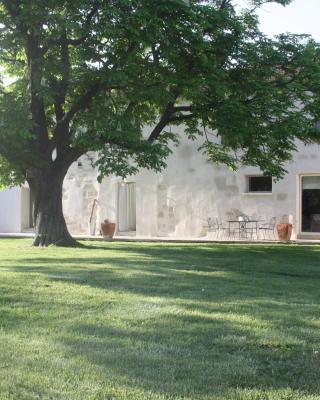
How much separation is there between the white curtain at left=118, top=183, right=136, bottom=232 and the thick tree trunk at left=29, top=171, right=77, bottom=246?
1047 centimetres

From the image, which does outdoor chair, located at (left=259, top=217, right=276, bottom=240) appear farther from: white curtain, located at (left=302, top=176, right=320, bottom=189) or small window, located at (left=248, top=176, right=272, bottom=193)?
white curtain, located at (left=302, top=176, right=320, bottom=189)

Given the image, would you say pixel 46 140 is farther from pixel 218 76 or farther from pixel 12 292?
pixel 12 292

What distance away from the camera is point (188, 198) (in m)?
26.0

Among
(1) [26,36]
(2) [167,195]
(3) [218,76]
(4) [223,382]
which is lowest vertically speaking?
(4) [223,382]

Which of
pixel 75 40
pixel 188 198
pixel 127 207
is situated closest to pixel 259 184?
pixel 188 198

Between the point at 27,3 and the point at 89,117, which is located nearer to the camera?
the point at 27,3

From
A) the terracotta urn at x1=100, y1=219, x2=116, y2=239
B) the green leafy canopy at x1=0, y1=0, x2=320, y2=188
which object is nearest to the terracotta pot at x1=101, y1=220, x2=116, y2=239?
the terracotta urn at x1=100, y1=219, x2=116, y2=239

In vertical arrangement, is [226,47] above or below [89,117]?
above

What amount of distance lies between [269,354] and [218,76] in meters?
11.8

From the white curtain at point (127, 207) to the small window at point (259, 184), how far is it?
604cm

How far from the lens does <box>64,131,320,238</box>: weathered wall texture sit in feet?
78.1

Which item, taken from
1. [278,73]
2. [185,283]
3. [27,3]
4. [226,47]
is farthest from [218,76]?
[185,283]

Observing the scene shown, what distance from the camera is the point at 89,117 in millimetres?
15414

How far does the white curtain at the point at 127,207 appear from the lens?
28234mm
